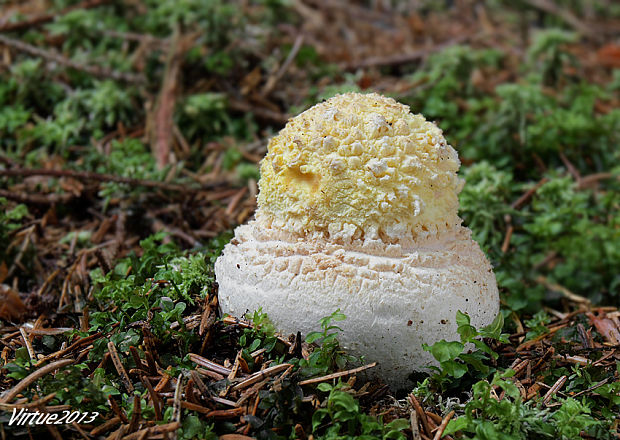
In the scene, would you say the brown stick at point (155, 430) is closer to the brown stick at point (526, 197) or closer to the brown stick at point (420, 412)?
the brown stick at point (420, 412)

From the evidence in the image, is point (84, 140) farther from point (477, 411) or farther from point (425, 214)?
point (477, 411)

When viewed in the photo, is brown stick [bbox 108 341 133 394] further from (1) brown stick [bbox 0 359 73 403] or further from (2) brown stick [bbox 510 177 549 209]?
(2) brown stick [bbox 510 177 549 209]

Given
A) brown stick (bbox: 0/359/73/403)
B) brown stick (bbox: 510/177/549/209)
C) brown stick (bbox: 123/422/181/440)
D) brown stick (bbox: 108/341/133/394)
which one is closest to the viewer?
brown stick (bbox: 123/422/181/440)

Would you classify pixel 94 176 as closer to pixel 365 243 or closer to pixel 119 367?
pixel 119 367

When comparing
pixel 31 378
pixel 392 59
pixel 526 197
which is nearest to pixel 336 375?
pixel 31 378

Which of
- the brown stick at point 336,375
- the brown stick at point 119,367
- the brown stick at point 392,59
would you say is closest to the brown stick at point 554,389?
the brown stick at point 336,375

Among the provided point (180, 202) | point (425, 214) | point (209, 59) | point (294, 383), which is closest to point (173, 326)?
point (294, 383)

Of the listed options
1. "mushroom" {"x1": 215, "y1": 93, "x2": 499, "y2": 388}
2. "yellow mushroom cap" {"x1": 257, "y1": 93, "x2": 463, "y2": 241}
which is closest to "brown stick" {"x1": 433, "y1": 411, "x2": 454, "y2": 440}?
"mushroom" {"x1": 215, "y1": 93, "x2": 499, "y2": 388}
